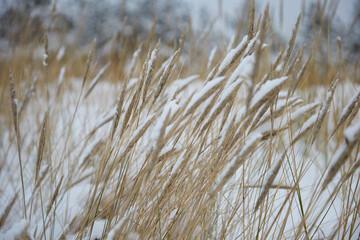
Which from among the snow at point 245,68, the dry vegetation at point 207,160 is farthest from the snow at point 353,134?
the snow at point 245,68

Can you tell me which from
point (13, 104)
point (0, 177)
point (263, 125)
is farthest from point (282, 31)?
point (0, 177)

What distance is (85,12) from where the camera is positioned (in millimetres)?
1967

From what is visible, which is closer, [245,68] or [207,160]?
[245,68]

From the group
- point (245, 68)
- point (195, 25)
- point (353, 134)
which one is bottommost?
point (353, 134)

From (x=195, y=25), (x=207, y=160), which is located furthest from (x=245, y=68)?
(x=195, y=25)

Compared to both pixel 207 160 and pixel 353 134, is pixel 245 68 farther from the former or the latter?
pixel 207 160

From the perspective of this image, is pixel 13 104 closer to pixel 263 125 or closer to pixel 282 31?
pixel 263 125

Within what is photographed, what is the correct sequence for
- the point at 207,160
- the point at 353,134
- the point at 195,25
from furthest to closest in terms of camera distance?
the point at 195,25 → the point at 207,160 → the point at 353,134

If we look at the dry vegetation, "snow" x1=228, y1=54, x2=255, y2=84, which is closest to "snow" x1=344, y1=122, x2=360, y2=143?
the dry vegetation

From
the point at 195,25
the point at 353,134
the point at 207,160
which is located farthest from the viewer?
the point at 195,25

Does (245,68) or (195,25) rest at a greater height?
(195,25)

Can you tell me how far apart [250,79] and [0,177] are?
1.32 metres

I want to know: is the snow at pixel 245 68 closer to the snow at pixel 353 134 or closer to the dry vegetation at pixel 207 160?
the dry vegetation at pixel 207 160

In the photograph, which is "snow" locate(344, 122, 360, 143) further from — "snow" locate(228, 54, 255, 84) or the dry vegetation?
"snow" locate(228, 54, 255, 84)
